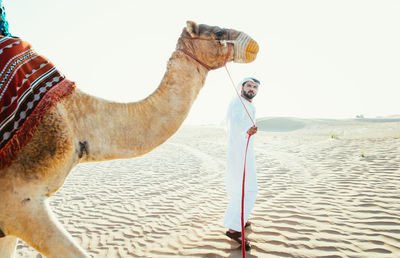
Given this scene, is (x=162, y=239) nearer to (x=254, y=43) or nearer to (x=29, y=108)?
(x=29, y=108)

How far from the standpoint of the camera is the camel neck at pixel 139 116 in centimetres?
182

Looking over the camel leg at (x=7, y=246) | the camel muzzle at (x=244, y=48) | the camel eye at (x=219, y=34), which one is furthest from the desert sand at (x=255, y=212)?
→ the camel eye at (x=219, y=34)

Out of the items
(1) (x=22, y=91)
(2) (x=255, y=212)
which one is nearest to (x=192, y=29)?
(1) (x=22, y=91)

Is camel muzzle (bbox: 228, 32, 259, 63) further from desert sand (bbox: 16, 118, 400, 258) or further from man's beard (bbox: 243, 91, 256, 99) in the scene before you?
desert sand (bbox: 16, 118, 400, 258)

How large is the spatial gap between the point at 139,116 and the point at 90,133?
37 cm

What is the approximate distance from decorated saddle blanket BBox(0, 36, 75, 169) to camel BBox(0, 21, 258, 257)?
0.05 metres

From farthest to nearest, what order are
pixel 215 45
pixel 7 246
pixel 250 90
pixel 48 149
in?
1. pixel 250 90
2. pixel 215 45
3. pixel 7 246
4. pixel 48 149

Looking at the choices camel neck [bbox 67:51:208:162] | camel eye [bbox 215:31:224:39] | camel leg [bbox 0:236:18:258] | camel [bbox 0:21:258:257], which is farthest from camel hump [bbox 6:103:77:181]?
camel eye [bbox 215:31:224:39]

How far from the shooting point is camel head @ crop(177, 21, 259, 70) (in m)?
2.06

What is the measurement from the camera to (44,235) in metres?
1.46

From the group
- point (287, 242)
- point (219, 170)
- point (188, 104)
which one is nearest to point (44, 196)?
point (188, 104)

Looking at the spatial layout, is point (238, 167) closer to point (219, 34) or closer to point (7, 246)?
point (219, 34)

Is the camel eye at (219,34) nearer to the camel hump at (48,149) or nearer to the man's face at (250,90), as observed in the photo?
the camel hump at (48,149)

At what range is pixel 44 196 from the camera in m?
1.57
